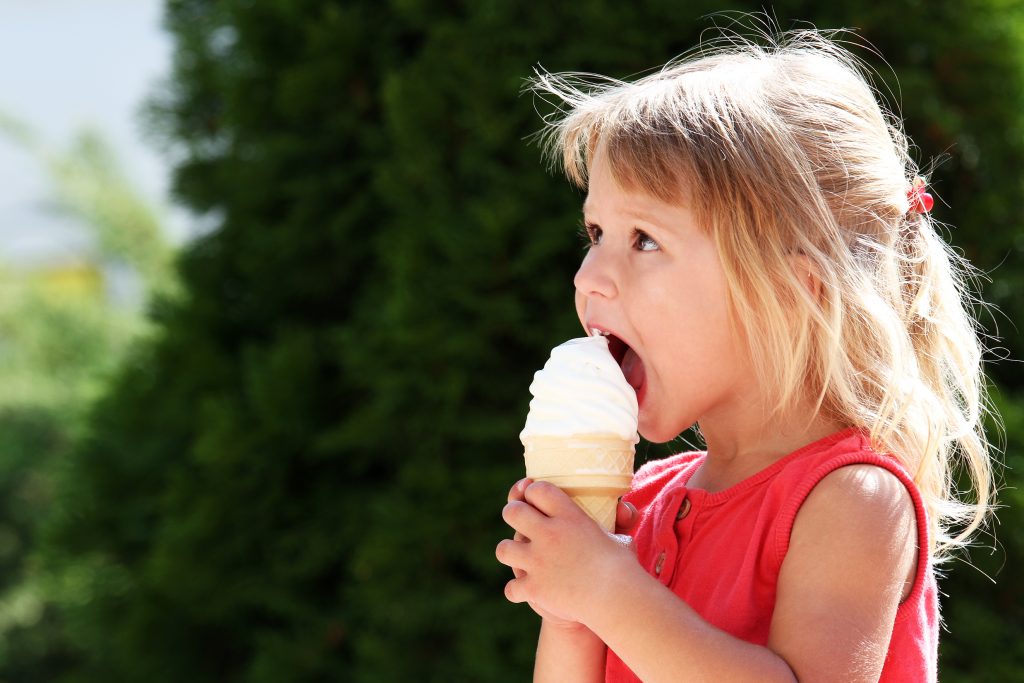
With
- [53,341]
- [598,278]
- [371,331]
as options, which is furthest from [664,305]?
[53,341]

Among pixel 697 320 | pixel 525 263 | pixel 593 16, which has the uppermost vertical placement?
pixel 593 16

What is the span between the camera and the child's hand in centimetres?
158

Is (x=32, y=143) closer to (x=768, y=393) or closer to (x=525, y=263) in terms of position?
(x=525, y=263)

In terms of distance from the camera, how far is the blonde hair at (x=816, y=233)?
165 cm

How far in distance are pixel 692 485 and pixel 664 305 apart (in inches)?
13.8

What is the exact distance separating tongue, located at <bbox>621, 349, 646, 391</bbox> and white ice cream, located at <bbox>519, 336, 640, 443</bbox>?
0.07 m

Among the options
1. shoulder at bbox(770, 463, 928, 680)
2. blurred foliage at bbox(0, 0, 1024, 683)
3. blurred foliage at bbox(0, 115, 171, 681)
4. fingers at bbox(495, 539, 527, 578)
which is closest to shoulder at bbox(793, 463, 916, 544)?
shoulder at bbox(770, 463, 928, 680)

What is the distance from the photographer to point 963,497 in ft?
8.95

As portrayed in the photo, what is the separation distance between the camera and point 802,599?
59.0 inches

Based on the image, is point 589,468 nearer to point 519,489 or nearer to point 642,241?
point 519,489

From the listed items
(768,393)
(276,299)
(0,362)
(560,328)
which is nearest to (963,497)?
(560,328)

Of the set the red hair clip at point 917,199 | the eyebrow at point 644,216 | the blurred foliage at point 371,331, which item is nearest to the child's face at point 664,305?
the eyebrow at point 644,216

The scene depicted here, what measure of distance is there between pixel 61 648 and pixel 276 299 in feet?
9.31

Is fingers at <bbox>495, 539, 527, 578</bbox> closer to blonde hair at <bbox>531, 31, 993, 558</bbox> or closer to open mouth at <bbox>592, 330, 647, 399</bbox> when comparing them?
open mouth at <bbox>592, 330, 647, 399</bbox>
